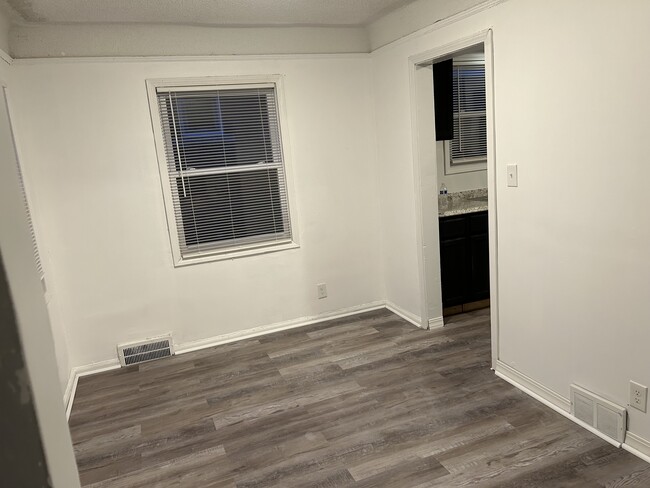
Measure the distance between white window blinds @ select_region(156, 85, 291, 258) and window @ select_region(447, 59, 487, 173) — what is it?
1910mm

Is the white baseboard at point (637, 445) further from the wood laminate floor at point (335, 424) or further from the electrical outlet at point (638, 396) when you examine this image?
the electrical outlet at point (638, 396)

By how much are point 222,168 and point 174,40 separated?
1016 millimetres

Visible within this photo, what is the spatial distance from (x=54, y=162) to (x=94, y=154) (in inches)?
10.7

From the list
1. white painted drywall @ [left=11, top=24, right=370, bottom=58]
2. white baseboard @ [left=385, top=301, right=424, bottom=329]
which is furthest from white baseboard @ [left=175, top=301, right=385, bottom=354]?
white painted drywall @ [left=11, top=24, right=370, bottom=58]

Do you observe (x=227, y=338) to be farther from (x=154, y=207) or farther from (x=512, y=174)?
(x=512, y=174)

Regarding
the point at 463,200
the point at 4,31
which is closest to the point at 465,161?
the point at 463,200

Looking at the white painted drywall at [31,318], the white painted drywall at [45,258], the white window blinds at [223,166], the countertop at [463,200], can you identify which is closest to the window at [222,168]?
the white window blinds at [223,166]

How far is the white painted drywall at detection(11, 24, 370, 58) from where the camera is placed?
3.30 m

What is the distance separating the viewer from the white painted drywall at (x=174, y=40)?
3.30 meters

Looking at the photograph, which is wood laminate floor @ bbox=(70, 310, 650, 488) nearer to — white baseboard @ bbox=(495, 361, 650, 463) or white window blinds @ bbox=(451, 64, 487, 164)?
white baseboard @ bbox=(495, 361, 650, 463)

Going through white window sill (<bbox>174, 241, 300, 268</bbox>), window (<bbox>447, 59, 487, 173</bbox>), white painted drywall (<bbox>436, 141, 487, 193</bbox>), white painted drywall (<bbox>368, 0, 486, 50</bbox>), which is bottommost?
white window sill (<bbox>174, 241, 300, 268</bbox>)

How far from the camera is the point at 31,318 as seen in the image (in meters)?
0.46

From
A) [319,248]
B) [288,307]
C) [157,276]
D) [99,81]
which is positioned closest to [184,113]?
[99,81]

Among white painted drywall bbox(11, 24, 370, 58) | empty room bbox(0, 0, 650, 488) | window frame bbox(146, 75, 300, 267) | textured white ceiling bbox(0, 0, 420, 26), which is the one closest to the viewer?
empty room bbox(0, 0, 650, 488)
